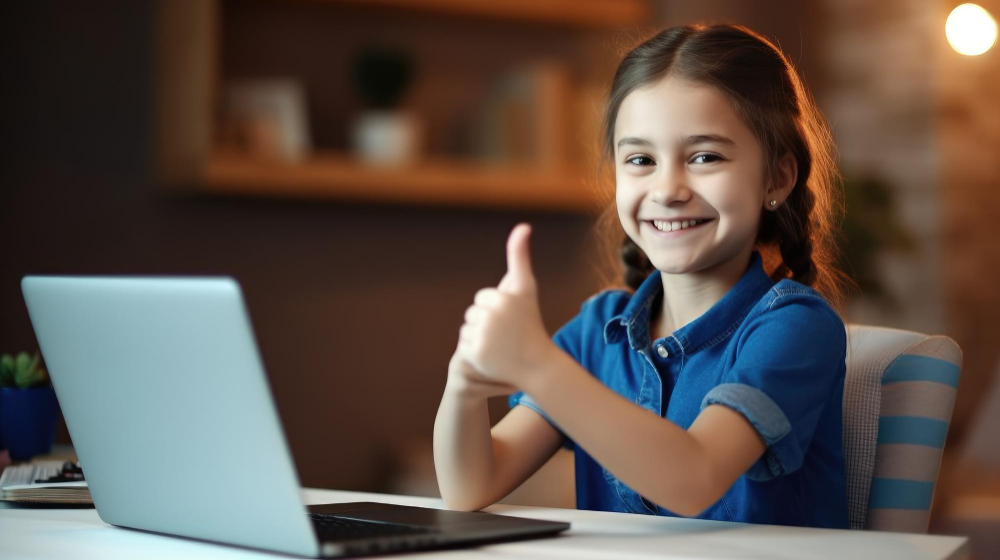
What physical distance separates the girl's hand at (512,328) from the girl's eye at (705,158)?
0.34 meters

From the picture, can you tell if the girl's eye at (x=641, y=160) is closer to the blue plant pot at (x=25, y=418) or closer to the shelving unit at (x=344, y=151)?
the blue plant pot at (x=25, y=418)

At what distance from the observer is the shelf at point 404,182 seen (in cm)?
253

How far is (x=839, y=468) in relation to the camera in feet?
3.63

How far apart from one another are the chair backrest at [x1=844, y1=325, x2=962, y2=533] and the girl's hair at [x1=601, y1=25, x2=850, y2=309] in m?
0.13

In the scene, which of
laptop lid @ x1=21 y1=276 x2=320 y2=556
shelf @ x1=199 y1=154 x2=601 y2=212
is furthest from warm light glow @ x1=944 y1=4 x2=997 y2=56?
laptop lid @ x1=21 y1=276 x2=320 y2=556

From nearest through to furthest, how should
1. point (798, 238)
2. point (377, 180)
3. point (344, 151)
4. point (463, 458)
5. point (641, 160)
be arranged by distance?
point (463, 458)
point (641, 160)
point (798, 238)
point (377, 180)
point (344, 151)

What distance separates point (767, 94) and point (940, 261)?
2441 mm

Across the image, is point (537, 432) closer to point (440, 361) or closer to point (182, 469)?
point (182, 469)

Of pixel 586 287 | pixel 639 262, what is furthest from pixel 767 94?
pixel 586 287

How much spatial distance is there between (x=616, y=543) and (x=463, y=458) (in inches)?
9.7

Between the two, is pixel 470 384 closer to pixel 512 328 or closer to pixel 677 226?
pixel 512 328

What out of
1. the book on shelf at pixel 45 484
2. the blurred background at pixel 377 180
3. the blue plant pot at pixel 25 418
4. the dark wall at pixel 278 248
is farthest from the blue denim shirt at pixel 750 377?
the dark wall at pixel 278 248

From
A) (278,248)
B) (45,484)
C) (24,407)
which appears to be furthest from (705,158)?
(278,248)

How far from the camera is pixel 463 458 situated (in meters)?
1.02
